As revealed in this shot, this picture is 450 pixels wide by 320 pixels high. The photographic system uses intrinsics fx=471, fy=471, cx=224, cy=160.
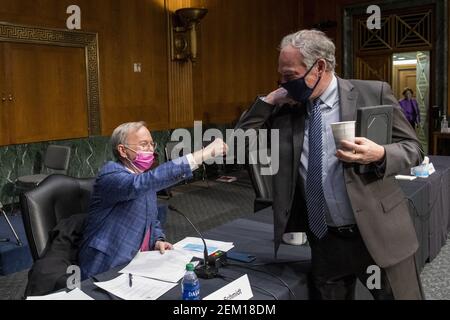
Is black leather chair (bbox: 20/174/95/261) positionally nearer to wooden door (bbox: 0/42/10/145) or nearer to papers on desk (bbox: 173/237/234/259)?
papers on desk (bbox: 173/237/234/259)

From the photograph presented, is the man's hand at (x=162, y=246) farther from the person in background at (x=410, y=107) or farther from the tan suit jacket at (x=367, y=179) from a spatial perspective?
the person in background at (x=410, y=107)

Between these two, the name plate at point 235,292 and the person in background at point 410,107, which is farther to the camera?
the person in background at point 410,107

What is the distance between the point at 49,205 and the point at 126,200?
1.43 ft

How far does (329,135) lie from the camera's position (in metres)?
1.61

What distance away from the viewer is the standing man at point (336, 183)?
1513 millimetres

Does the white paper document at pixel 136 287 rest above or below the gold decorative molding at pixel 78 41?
below

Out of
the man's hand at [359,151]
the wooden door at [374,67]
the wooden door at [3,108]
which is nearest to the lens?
the man's hand at [359,151]

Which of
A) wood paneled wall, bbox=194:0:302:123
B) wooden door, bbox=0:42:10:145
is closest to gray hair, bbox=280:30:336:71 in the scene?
wooden door, bbox=0:42:10:145

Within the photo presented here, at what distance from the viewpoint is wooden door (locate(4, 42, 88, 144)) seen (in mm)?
5348

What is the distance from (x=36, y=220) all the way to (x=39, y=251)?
0.46 ft

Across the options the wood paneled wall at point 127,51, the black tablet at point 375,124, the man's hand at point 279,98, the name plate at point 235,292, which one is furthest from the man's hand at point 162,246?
the wood paneled wall at point 127,51

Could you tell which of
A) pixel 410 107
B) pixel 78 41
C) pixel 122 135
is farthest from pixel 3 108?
pixel 410 107
